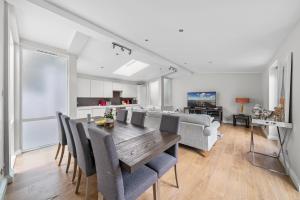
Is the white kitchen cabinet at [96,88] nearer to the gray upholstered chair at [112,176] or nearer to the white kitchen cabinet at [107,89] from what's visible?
the white kitchen cabinet at [107,89]

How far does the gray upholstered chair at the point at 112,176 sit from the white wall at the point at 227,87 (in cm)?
640

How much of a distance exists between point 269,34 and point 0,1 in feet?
14.2

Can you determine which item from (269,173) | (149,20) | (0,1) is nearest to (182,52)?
(149,20)

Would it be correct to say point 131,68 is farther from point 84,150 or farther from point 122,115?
point 84,150

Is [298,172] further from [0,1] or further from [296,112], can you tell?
[0,1]

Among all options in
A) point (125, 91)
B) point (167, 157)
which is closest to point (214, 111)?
point (125, 91)

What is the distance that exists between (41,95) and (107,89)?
3490 mm

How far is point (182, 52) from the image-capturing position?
3922mm

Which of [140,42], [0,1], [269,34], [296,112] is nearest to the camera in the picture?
[0,1]

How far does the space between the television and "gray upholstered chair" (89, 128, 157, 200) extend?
611 cm

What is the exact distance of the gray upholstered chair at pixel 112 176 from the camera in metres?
1.10

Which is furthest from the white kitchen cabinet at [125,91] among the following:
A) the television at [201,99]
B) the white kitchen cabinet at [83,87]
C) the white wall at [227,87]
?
the television at [201,99]

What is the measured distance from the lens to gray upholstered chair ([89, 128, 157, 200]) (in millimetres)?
1099

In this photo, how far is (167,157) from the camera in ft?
5.86
